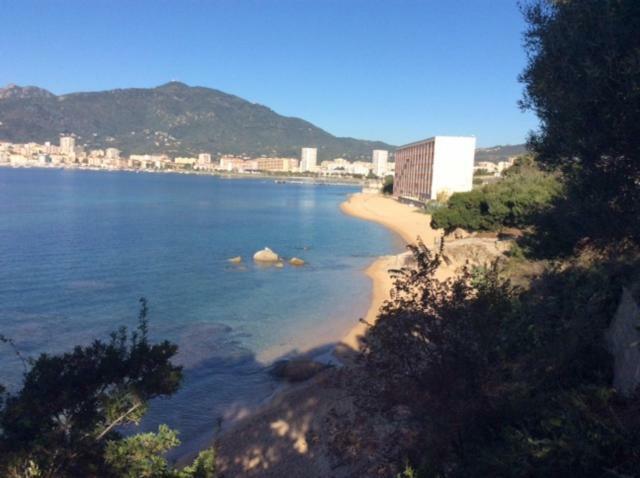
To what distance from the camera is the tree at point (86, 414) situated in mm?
4926

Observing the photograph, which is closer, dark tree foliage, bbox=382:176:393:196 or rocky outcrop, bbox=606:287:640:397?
rocky outcrop, bbox=606:287:640:397

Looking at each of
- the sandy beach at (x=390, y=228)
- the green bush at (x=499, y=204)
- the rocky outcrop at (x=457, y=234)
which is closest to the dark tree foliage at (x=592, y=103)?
the sandy beach at (x=390, y=228)

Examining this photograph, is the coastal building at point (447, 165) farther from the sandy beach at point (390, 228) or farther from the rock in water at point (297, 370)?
the rock in water at point (297, 370)

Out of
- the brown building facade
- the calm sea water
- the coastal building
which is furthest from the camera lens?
the brown building facade

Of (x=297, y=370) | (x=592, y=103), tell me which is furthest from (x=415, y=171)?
(x=592, y=103)

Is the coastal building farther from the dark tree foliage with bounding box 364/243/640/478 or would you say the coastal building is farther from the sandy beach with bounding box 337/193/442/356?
the dark tree foliage with bounding box 364/243/640/478

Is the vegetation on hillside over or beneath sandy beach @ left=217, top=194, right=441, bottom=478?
over

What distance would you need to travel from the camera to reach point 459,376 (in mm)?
6082

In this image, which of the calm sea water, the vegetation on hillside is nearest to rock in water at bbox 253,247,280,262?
the calm sea water

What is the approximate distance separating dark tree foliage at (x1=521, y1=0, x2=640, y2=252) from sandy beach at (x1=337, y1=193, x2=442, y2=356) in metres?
2.59

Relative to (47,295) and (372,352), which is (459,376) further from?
(47,295)

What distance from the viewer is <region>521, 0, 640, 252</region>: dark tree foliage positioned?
669 cm

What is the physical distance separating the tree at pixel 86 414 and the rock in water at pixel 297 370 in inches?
367

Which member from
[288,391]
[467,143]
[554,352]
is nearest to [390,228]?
[467,143]
